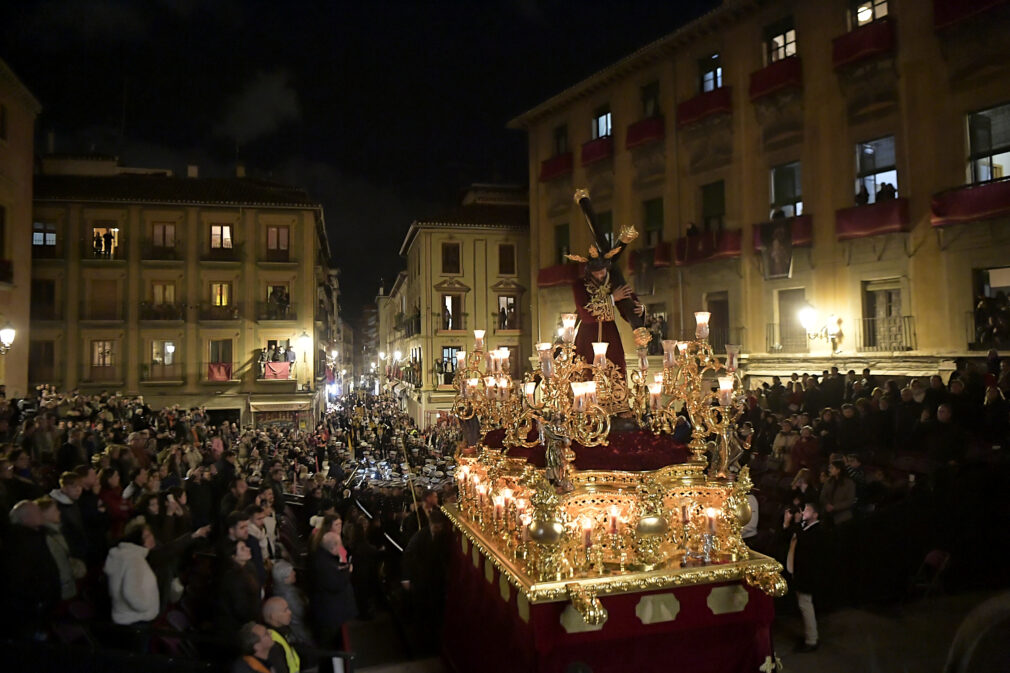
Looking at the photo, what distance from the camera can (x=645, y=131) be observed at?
2342 cm

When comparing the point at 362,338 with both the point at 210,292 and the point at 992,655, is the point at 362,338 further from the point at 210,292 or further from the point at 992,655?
the point at 992,655

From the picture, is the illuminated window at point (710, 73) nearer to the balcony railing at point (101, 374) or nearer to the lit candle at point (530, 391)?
the lit candle at point (530, 391)

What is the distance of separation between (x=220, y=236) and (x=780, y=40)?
2691 centimetres

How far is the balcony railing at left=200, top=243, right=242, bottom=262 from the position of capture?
3356 centimetres

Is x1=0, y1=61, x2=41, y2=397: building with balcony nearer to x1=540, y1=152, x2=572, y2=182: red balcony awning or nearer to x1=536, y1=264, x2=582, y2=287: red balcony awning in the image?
x1=540, y1=152, x2=572, y2=182: red balcony awning

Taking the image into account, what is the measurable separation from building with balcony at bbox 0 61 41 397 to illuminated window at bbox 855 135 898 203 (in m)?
25.5

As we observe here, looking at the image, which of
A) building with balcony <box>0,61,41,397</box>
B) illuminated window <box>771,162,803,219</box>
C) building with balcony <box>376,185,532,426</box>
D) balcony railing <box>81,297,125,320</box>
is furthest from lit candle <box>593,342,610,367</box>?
balcony railing <box>81,297,125,320</box>

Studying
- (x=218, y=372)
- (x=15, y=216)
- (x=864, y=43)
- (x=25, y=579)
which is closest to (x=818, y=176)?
(x=864, y=43)

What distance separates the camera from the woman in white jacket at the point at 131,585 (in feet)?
19.2

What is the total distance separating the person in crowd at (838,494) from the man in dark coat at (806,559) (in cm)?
46

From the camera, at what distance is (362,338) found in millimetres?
141000

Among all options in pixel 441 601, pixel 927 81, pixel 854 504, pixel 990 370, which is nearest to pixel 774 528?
pixel 854 504

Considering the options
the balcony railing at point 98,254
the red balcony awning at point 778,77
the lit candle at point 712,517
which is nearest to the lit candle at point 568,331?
the lit candle at point 712,517

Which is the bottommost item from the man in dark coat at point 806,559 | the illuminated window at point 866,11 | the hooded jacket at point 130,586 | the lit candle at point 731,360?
the man in dark coat at point 806,559
